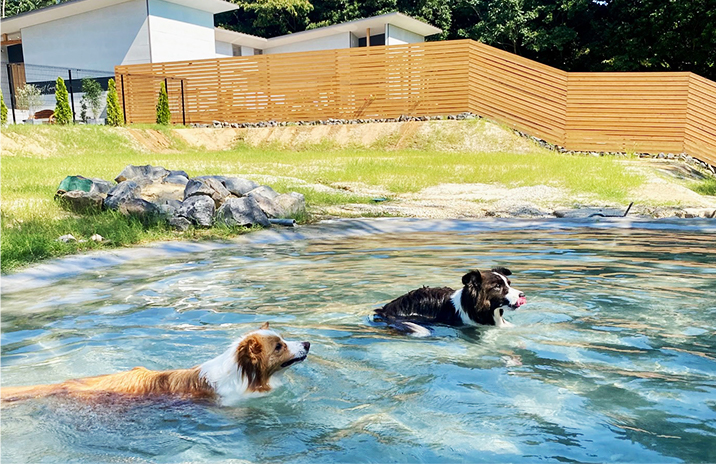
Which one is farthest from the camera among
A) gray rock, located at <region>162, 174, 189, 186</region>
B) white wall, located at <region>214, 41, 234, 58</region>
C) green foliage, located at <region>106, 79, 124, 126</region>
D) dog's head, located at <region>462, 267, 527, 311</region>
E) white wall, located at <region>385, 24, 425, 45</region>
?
white wall, located at <region>214, 41, 234, 58</region>

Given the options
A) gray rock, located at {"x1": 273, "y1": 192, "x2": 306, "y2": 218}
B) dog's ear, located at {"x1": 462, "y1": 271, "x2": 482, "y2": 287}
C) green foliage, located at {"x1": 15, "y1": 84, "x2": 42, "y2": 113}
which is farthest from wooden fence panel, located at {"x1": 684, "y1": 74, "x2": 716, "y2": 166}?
green foliage, located at {"x1": 15, "y1": 84, "x2": 42, "y2": 113}

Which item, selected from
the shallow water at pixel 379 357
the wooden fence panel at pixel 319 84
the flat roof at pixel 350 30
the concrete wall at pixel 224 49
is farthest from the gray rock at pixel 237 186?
the concrete wall at pixel 224 49

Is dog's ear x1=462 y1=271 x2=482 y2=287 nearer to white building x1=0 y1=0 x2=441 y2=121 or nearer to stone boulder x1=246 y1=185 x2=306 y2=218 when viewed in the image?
stone boulder x1=246 y1=185 x2=306 y2=218

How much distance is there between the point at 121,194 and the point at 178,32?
26904 millimetres

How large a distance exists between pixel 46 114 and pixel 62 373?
33.0 m

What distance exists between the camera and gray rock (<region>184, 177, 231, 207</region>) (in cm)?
1077

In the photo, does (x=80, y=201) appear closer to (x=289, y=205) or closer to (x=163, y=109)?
(x=289, y=205)

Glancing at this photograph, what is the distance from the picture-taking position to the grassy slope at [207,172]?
9.04 m

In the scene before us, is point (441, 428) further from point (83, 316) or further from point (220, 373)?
point (83, 316)

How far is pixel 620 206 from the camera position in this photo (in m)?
12.8

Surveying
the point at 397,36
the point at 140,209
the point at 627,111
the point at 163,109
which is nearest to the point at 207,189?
the point at 140,209

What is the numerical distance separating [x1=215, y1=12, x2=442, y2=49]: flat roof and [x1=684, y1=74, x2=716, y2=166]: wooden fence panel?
687 inches

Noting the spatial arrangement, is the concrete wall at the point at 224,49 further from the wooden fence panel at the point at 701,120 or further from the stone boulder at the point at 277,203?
the stone boulder at the point at 277,203

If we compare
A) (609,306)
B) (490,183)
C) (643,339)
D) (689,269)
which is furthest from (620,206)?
(643,339)
